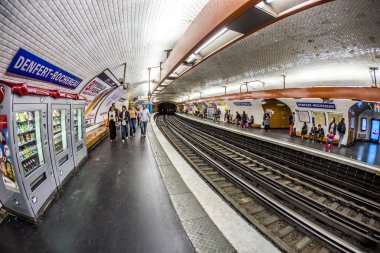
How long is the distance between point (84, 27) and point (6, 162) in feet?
8.52

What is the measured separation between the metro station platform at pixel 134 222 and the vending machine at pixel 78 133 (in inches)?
36.8

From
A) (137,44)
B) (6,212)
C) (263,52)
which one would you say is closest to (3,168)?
(6,212)

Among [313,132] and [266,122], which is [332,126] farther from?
[266,122]

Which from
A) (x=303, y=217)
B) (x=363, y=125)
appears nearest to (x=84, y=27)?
(x=303, y=217)

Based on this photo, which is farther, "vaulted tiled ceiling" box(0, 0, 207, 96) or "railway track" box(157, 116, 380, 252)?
"railway track" box(157, 116, 380, 252)

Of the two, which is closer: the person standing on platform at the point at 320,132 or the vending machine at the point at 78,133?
the vending machine at the point at 78,133

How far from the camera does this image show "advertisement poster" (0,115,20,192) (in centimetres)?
277

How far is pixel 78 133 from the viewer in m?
5.96

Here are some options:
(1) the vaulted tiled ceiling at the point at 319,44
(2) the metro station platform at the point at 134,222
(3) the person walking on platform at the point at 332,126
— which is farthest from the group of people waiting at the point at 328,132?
(2) the metro station platform at the point at 134,222

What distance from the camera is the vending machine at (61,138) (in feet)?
12.9

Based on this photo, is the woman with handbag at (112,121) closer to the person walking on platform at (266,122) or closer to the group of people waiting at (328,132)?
the group of people waiting at (328,132)

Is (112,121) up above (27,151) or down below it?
above

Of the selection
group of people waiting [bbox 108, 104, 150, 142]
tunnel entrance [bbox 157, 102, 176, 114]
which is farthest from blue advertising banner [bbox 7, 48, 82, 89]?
tunnel entrance [bbox 157, 102, 176, 114]

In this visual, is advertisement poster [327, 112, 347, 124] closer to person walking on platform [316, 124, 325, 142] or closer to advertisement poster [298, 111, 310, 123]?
person walking on platform [316, 124, 325, 142]
